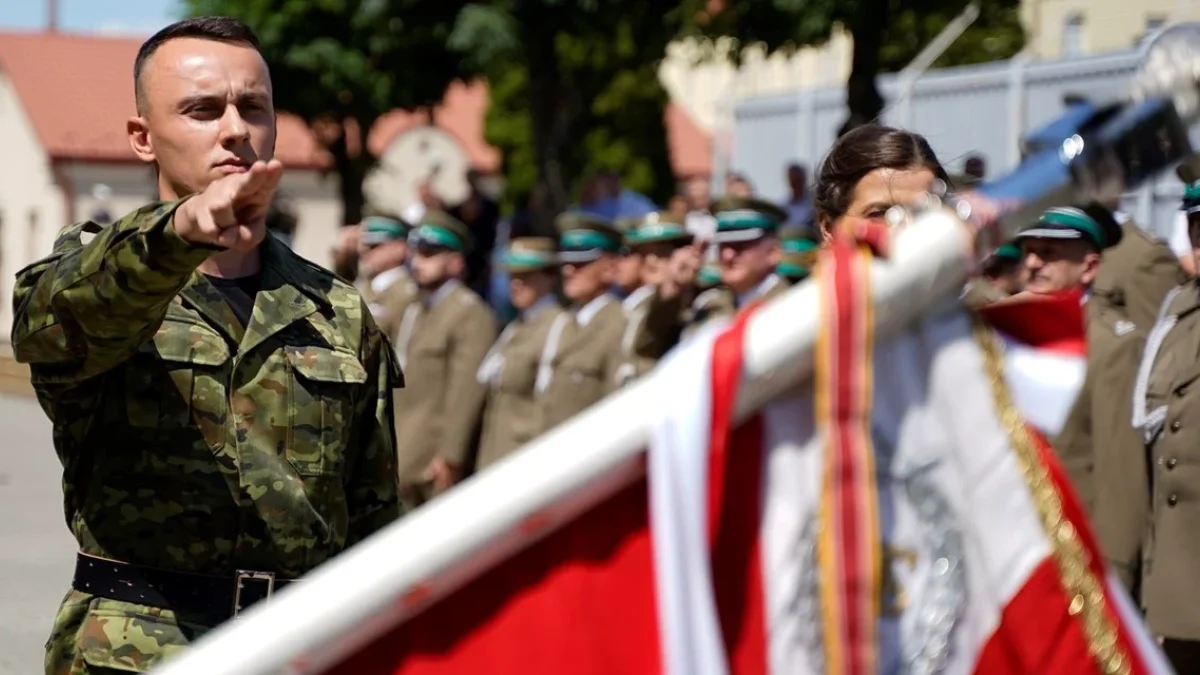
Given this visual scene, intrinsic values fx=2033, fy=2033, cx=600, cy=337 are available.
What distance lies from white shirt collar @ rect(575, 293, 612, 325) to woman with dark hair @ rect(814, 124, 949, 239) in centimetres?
668

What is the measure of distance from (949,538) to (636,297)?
822 centimetres

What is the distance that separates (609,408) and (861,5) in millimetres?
14111

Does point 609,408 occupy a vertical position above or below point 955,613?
above

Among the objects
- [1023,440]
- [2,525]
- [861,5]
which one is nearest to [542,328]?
[2,525]

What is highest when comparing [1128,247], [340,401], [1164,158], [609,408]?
[1164,158]

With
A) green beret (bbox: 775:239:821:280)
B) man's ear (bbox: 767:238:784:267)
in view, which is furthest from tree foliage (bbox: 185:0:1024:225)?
green beret (bbox: 775:239:821:280)

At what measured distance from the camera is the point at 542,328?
34.5 ft

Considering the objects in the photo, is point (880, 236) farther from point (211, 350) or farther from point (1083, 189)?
point (211, 350)

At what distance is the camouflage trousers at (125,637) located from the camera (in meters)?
3.15

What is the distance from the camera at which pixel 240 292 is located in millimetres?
3379

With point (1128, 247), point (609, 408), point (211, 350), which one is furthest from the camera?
point (1128, 247)

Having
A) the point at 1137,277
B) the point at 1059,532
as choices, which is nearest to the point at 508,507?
the point at 1059,532

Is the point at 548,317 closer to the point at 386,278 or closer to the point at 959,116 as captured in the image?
the point at 386,278

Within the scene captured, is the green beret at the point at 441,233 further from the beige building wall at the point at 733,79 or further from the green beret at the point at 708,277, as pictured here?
the beige building wall at the point at 733,79
